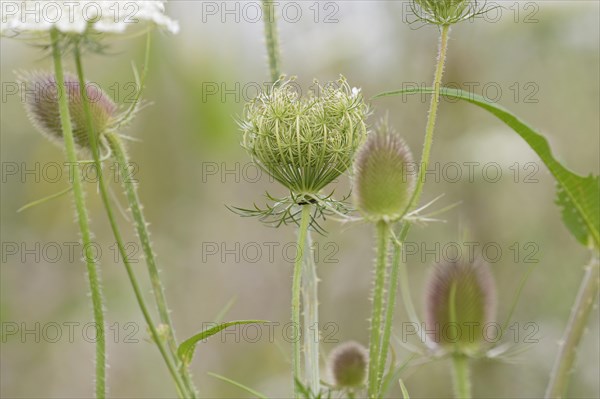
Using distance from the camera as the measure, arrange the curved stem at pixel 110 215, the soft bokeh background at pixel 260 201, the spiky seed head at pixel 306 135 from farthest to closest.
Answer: the soft bokeh background at pixel 260 201
the spiky seed head at pixel 306 135
the curved stem at pixel 110 215

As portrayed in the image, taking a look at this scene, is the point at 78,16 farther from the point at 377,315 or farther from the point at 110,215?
the point at 377,315

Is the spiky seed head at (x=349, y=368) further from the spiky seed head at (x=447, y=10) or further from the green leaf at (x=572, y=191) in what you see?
the spiky seed head at (x=447, y=10)

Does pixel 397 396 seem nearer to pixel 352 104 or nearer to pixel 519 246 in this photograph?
pixel 519 246

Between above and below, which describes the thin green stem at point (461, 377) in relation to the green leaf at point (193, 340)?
below

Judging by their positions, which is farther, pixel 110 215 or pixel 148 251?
pixel 148 251

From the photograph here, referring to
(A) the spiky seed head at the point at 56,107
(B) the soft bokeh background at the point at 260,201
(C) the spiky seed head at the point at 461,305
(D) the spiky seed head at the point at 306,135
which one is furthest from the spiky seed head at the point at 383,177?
(B) the soft bokeh background at the point at 260,201

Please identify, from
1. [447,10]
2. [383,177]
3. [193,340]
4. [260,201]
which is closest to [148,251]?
[193,340]
